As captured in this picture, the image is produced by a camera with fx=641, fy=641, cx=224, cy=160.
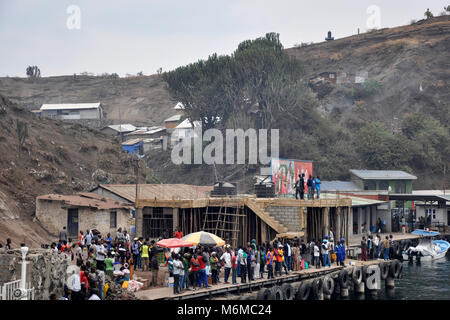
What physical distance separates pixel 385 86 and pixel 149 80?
58.7 m

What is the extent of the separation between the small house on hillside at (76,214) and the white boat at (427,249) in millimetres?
21573

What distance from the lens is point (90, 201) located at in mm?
43000

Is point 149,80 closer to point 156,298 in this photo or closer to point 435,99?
point 435,99

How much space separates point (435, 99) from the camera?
110 metres

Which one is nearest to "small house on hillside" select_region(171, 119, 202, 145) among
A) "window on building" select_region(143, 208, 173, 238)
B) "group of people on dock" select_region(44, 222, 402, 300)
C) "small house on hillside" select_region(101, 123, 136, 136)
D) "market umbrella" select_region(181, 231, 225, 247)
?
"small house on hillside" select_region(101, 123, 136, 136)

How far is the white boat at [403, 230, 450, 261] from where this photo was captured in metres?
47.8

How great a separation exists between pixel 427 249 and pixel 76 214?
25868 millimetres

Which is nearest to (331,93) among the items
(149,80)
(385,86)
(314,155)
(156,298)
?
(385,86)

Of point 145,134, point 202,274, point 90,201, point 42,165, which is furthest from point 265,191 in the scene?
point 145,134

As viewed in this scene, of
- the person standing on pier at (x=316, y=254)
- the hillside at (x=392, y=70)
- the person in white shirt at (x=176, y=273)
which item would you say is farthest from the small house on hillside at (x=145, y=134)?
the person in white shirt at (x=176, y=273)

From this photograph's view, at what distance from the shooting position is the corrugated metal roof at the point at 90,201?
4156cm

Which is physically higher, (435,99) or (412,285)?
(435,99)

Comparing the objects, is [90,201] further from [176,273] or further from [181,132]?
[181,132]

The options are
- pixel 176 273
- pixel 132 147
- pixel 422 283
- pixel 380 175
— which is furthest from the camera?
pixel 132 147
